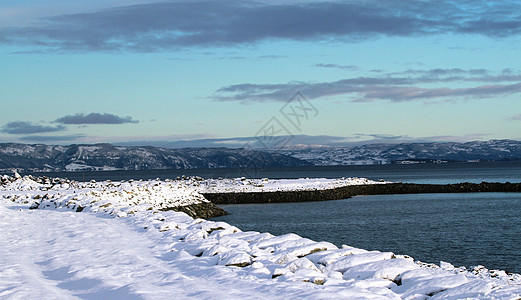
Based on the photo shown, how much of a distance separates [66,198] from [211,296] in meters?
21.3

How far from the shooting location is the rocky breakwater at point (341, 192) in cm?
4738

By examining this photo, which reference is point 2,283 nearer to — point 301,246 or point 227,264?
point 227,264

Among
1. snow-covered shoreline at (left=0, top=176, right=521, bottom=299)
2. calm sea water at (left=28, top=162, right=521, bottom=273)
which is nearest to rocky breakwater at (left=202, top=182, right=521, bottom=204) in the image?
calm sea water at (left=28, top=162, right=521, bottom=273)

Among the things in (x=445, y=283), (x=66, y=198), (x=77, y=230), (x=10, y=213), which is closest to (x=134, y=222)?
(x=77, y=230)

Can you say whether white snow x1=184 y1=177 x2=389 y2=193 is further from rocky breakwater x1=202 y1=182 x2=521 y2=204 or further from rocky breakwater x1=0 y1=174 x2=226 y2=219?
rocky breakwater x1=0 y1=174 x2=226 y2=219

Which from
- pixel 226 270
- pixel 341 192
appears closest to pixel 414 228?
pixel 226 270

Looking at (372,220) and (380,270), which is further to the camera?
(372,220)

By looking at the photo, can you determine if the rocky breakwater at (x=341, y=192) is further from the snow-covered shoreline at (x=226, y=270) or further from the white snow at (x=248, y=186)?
the snow-covered shoreline at (x=226, y=270)

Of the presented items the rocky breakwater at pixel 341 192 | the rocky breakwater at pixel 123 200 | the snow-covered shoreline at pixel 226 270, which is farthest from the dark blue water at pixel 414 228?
the snow-covered shoreline at pixel 226 270

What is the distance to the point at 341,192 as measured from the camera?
54.6m

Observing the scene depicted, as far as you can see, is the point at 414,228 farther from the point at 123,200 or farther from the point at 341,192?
the point at 341,192

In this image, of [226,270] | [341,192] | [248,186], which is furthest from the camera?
[341,192]

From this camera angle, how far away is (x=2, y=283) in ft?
30.5

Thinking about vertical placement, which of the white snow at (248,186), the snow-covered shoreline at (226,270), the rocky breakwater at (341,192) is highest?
the snow-covered shoreline at (226,270)
